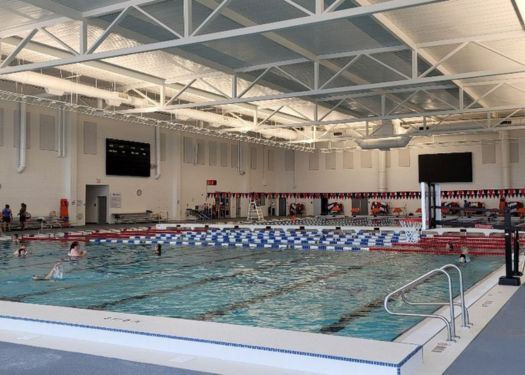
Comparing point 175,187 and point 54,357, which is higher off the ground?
point 175,187

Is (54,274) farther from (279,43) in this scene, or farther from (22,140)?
(22,140)

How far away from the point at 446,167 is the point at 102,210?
800 inches

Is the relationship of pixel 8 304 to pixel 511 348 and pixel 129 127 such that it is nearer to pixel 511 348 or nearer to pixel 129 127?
pixel 511 348

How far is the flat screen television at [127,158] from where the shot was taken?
1013 inches

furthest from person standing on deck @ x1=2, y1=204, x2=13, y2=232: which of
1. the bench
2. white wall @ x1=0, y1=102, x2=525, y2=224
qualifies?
the bench

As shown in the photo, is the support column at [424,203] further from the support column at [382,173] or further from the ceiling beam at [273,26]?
the support column at [382,173]

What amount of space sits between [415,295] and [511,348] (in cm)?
326

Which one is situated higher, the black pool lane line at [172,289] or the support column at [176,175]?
the support column at [176,175]

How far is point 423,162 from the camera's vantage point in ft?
110

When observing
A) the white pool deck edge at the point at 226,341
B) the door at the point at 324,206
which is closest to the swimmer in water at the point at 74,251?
the white pool deck edge at the point at 226,341

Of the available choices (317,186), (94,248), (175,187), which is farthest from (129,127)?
(317,186)

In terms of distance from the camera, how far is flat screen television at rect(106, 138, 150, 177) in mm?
25734

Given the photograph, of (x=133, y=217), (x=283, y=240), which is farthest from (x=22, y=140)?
(x=283, y=240)

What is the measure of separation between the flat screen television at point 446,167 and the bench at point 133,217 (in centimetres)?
1692
